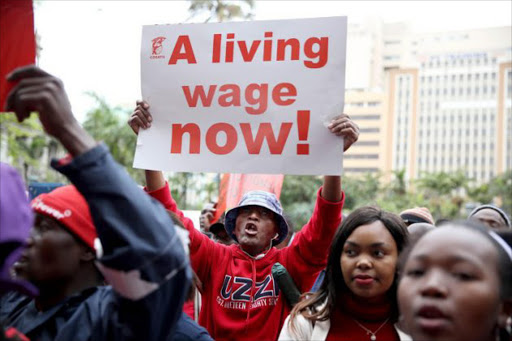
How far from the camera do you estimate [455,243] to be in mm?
1666

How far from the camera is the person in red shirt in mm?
3156

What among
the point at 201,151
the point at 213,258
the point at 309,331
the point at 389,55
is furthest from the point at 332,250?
the point at 389,55

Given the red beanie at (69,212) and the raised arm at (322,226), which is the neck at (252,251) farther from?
the red beanie at (69,212)

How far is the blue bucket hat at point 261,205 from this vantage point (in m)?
3.88

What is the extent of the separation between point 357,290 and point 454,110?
12308cm

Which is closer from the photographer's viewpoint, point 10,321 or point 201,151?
point 10,321

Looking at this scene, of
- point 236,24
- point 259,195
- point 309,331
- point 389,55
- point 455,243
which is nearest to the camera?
point 455,243

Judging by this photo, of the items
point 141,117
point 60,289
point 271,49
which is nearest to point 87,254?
point 60,289

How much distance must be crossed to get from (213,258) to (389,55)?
435ft

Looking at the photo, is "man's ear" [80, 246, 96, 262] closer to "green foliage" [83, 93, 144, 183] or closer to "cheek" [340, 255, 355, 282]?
"cheek" [340, 255, 355, 282]

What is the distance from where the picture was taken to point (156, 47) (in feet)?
9.95

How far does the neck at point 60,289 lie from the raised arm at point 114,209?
551mm

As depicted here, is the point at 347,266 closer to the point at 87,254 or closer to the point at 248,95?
the point at 248,95

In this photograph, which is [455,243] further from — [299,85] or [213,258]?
→ [213,258]
